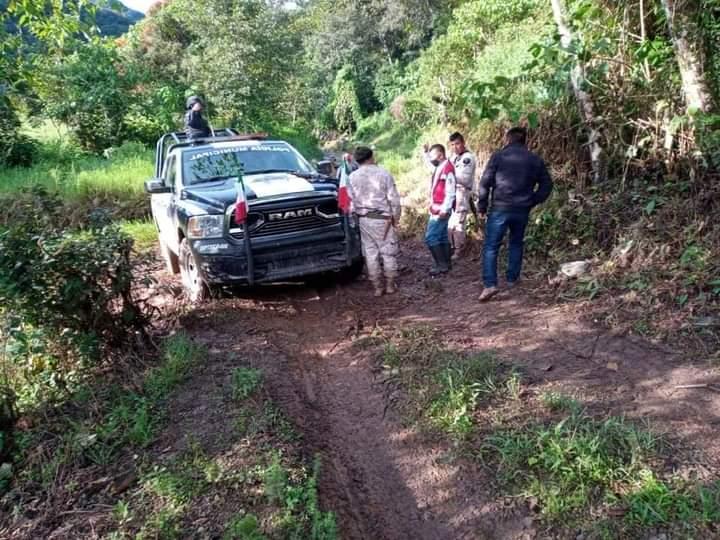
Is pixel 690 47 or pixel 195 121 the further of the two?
pixel 195 121

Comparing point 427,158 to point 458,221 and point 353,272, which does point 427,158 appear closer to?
point 458,221

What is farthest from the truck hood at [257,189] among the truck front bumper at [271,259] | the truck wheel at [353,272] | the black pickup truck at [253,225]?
the truck wheel at [353,272]

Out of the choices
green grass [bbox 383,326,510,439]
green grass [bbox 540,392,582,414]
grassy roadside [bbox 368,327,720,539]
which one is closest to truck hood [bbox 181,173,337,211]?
green grass [bbox 383,326,510,439]

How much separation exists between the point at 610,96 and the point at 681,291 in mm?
3001

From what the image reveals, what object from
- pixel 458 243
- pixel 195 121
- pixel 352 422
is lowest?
pixel 352 422

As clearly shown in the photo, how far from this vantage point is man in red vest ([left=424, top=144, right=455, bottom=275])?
6.21 metres

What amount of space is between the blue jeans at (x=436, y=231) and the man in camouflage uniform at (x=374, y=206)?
599 millimetres

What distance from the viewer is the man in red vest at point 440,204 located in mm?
6211

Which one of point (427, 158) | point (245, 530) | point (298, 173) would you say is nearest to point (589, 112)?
point (427, 158)

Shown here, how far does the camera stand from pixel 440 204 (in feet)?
20.6

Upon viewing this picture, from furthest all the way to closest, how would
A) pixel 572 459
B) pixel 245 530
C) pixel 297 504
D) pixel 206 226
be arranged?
pixel 206 226 < pixel 572 459 < pixel 297 504 < pixel 245 530

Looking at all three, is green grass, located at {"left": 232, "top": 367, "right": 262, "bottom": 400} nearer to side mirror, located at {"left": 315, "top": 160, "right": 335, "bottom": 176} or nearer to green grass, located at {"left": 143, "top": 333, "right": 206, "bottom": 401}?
green grass, located at {"left": 143, "top": 333, "right": 206, "bottom": 401}

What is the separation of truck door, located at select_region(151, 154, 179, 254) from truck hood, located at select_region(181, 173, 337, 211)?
0.47 meters

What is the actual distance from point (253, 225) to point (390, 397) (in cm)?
239
